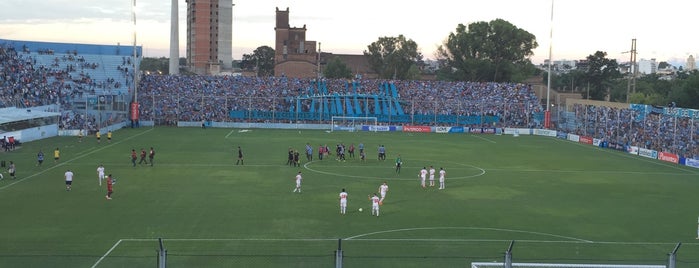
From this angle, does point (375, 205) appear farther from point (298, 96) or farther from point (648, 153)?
point (298, 96)

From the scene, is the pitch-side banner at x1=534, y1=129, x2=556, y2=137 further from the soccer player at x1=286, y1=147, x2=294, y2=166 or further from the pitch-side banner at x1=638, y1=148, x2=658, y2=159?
the soccer player at x1=286, y1=147, x2=294, y2=166

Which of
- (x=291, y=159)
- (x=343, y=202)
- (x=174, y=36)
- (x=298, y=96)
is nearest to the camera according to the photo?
(x=343, y=202)

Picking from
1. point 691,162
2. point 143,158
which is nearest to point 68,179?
point 143,158

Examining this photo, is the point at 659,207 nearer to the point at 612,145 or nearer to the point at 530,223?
the point at 530,223

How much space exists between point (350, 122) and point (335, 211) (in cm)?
5119

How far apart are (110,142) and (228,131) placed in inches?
671

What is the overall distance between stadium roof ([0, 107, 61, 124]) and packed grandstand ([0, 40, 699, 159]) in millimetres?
5036

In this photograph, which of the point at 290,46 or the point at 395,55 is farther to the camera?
the point at 290,46

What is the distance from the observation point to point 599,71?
Answer: 372 feet

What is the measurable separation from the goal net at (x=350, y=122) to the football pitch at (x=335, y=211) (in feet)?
85.7

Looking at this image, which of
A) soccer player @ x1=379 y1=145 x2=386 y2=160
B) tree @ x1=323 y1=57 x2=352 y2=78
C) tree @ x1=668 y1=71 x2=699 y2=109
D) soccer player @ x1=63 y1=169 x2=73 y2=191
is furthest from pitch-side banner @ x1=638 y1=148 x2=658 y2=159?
tree @ x1=323 y1=57 x2=352 y2=78

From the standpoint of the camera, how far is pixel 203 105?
78.6 m

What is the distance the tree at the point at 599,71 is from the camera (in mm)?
112438

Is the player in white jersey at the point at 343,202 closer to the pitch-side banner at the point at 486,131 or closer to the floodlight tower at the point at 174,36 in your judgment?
the pitch-side banner at the point at 486,131
